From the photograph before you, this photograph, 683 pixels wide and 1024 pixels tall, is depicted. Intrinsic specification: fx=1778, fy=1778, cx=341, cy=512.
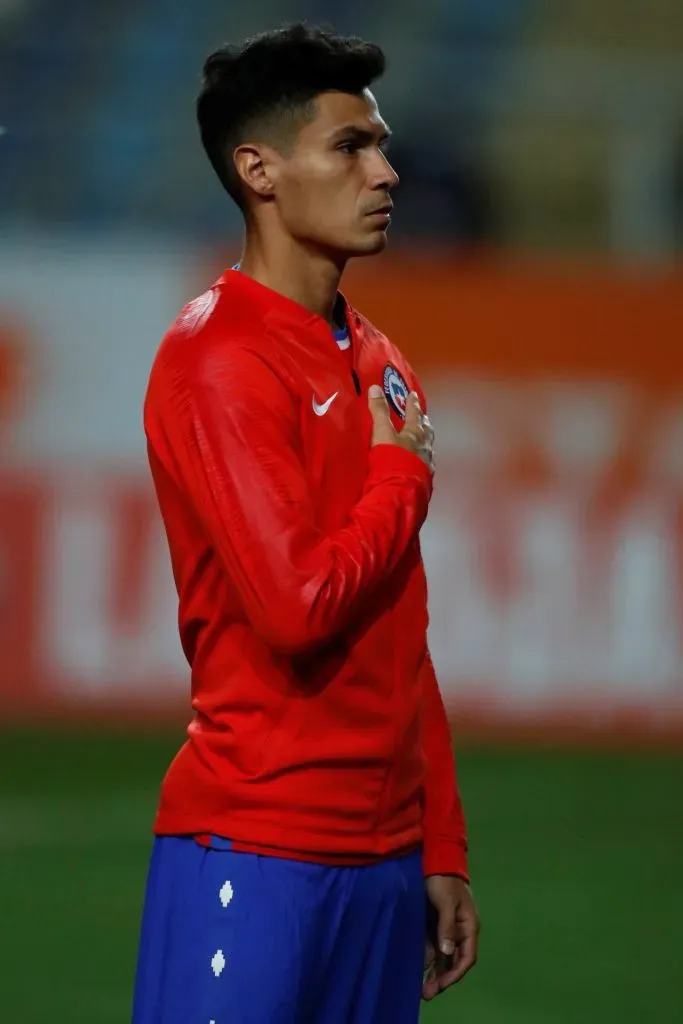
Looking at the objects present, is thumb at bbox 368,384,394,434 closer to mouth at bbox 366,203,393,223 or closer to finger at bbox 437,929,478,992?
mouth at bbox 366,203,393,223

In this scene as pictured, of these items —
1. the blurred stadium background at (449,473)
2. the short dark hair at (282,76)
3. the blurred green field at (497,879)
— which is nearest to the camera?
the short dark hair at (282,76)

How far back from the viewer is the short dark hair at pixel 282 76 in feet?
7.09

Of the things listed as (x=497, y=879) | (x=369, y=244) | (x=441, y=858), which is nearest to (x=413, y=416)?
(x=369, y=244)

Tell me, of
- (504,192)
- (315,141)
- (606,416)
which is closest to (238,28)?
(504,192)

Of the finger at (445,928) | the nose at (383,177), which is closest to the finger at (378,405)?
the nose at (383,177)

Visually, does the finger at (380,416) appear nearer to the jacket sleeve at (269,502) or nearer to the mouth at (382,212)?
the jacket sleeve at (269,502)

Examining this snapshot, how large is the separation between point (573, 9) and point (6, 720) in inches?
215

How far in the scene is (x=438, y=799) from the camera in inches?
90.8

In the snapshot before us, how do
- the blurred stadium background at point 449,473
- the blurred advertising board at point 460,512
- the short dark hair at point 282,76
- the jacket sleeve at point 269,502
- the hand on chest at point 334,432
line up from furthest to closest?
1. the blurred advertising board at point 460,512
2. the blurred stadium background at point 449,473
3. the short dark hair at point 282,76
4. the hand on chest at point 334,432
5. the jacket sleeve at point 269,502

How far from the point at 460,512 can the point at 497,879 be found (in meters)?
2.39

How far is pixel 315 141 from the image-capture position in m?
2.16

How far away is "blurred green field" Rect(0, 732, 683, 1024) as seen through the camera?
Result: 4.26 m

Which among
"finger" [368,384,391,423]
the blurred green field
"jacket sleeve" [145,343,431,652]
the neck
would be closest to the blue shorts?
"jacket sleeve" [145,343,431,652]

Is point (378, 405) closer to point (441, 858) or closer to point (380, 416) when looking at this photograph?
point (380, 416)
